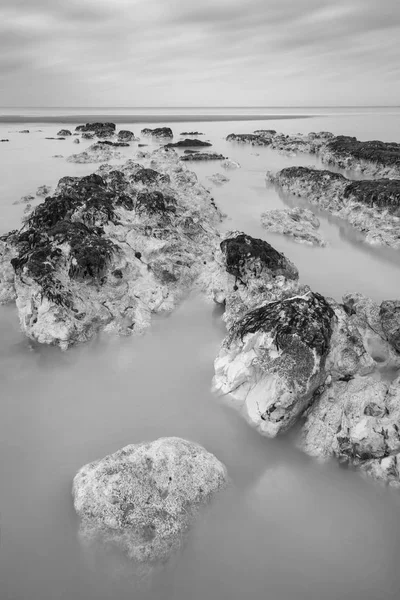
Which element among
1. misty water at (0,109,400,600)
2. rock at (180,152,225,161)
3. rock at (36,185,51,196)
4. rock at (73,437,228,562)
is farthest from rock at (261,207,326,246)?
rock at (180,152,225,161)

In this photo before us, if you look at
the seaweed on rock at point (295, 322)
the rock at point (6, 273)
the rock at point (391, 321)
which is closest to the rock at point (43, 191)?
the rock at point (6, 273)

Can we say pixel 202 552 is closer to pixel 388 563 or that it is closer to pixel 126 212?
pixel 388 563

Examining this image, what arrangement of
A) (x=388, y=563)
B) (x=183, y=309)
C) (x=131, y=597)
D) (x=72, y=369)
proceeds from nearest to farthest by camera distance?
1. (x=131, y=597)
2. (x=388, y=563)
3. (x=72, y=369)
4. (x=183, y=309)

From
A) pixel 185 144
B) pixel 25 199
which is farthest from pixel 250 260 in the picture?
pixel 185 144

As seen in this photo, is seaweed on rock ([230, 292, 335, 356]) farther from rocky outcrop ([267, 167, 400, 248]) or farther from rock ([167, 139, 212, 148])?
rock ([167, 139, 212, 148])

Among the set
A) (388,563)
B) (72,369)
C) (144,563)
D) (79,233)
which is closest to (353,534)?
(388,563)

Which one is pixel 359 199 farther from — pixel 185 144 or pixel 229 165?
pixel 185 144
